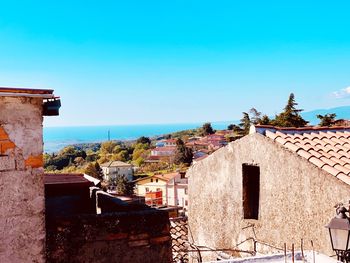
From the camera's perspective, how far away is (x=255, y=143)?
748cm

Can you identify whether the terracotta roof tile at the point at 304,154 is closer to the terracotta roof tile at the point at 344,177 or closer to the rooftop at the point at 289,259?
the terracotta roof tile at the point at 344,177

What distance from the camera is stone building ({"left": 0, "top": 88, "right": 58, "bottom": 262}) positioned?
3719mm

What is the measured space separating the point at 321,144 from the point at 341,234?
2823 mm

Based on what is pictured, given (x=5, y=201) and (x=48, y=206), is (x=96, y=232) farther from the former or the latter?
(x=48, y=206)

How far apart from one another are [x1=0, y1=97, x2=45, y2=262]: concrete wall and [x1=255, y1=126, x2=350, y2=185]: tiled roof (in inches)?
168

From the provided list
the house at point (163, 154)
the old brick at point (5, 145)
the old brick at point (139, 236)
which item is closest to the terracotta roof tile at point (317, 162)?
the old brick at point (139, 236)

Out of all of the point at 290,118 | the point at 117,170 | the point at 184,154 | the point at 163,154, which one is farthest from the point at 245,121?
the point at 163,154

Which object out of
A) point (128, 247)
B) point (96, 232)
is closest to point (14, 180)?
point (96, 232)

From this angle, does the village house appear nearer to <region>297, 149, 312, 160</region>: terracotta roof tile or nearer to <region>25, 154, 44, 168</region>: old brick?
<region>25, 154, 44, 168</region>: old brick

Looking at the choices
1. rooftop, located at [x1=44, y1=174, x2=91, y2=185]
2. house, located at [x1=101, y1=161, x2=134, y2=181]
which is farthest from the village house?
house, located at [x1=101, y1=161, x2=134, y2=181]

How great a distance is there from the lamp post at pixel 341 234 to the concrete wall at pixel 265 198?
819 millimetres

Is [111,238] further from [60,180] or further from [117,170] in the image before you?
[117,170]

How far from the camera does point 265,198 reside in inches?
288

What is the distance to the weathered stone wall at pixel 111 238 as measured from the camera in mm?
4012
